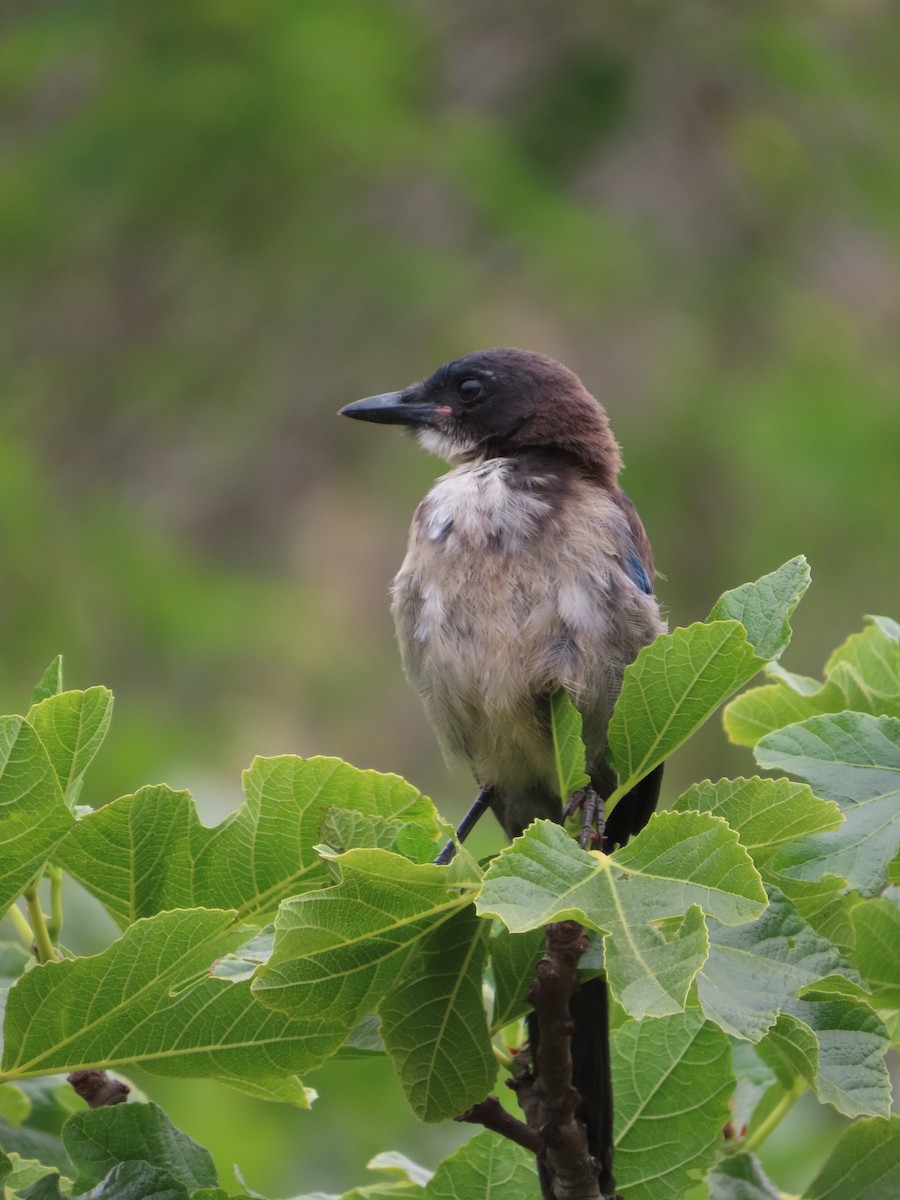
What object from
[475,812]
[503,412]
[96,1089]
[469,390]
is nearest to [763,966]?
[96,1089]

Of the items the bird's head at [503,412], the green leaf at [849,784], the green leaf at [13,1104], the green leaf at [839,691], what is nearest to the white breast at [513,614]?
the bird's head at [503,412]

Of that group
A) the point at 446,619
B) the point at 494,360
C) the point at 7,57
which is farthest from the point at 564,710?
the point at 7,57

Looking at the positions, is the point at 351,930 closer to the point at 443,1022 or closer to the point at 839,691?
the point at 443,1022

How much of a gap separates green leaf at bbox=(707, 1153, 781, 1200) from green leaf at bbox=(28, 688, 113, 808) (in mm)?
979

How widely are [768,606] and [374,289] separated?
6.26 m

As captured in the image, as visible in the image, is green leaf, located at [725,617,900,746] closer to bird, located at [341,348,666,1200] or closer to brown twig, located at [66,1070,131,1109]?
bird, located at [341,348,666,1200]

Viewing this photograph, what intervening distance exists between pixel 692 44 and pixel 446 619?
6444mm

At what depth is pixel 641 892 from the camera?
166 cm

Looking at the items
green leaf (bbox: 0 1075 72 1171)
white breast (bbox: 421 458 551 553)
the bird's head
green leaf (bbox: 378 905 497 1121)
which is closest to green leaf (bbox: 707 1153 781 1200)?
green leaf (bbox: 378 905 497 1121)

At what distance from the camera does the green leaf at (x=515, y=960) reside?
1.96 metres

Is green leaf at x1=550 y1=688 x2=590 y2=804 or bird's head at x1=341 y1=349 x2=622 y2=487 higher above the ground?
bird's head at x1=341 y1=349 x2=622 y2=487

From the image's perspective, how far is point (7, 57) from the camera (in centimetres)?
662

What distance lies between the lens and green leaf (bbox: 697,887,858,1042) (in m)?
1.66

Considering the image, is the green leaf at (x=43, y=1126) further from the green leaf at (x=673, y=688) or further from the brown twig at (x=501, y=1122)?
the green leaf at (x=673, y=688)
